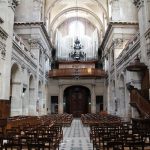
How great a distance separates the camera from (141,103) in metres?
13.0

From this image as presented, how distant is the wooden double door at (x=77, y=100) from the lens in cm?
3384

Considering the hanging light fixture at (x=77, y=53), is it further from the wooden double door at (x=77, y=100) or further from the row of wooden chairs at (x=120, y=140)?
the row of wooden chairs at (x=120, y=140)

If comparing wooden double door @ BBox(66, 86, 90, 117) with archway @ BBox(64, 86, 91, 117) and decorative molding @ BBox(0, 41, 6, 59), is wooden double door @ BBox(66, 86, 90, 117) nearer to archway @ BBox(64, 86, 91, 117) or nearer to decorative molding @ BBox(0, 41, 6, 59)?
archway @ BBox(64, 86, 91, 117)

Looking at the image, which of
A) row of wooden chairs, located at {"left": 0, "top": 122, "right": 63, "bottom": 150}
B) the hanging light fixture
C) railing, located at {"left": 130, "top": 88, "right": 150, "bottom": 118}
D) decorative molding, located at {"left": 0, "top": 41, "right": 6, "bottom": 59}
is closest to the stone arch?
decorative molding, located at {"left": 0, "top": 41, "right": 6, "bottom": 59}

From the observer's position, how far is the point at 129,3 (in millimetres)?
25734

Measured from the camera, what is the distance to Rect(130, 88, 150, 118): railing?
1251cm

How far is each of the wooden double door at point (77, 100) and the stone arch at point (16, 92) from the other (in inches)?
621

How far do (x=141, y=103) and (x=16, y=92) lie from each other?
30.7 feet

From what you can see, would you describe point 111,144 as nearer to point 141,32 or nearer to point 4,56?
point 4,56

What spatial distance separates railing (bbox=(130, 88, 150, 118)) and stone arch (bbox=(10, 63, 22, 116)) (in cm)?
848

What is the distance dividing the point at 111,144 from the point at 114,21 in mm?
21081

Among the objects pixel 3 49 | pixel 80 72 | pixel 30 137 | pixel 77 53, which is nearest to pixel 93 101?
pixel 80 72

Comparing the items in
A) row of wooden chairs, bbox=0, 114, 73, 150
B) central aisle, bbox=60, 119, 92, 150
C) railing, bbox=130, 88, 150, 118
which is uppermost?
railing, bbox=130, 88, 150, 118

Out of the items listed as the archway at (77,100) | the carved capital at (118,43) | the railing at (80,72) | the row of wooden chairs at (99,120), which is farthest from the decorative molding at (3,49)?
the archway at (77,100)
